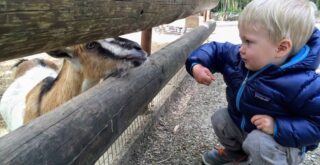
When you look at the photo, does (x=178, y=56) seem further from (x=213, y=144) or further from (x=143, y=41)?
(x=213, y=144)

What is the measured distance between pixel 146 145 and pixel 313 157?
1225mm

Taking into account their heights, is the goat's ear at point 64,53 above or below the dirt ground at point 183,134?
above

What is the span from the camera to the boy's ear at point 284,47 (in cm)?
194

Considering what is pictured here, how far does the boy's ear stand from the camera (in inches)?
76.2

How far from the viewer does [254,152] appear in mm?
2037

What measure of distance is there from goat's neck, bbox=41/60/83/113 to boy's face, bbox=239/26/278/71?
104 cm

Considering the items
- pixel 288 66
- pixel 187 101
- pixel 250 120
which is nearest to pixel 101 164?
pixel 250 120

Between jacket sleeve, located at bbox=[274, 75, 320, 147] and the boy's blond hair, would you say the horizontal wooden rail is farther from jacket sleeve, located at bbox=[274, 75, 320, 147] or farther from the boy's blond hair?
jacket sleeve, located at bbox=[274, 75, 320, 147]

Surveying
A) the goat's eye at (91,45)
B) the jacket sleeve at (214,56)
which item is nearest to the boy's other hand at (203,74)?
the jacket sleeve at (214,56)

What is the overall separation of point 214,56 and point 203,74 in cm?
22

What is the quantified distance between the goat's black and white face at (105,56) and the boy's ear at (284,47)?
0.75 metres

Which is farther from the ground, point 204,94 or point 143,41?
point 143,41

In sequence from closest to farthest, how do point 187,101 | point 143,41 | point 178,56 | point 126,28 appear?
1. point 126,28
2. point 178,56
3. point 143,41
4. point 187,101

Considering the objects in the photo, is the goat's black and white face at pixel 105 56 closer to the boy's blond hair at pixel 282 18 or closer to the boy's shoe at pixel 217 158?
the boy's blond hair at pixel 282 18
